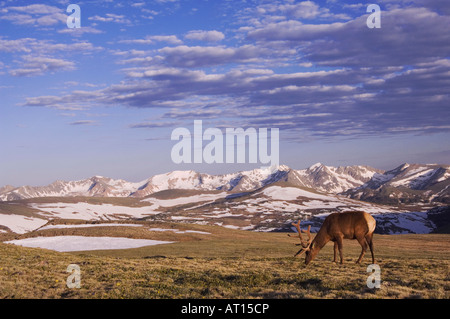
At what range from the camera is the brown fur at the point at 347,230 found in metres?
26.5

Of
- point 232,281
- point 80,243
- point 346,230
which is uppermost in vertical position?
point 346,230

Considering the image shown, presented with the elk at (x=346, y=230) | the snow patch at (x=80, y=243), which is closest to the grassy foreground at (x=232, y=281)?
the elk at (x=346, y=230)

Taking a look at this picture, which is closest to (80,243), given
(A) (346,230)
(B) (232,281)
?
(B) (232,281)

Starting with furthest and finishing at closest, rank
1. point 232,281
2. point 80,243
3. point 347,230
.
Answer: point 80,243
point 347,230
point 232,281

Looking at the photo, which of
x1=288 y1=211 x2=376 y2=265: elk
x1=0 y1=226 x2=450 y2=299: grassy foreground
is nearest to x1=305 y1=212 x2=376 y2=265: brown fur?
x1=288 y1=211 x2=376 y2=265: elk

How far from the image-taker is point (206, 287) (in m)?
20.6

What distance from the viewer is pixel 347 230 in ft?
88.6

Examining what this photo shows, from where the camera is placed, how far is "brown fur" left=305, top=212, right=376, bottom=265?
26516 mm

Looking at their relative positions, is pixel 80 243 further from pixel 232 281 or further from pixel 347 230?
pixel 347 230

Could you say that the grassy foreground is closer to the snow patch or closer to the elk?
the elk

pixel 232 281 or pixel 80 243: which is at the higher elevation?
pixel 232 281
